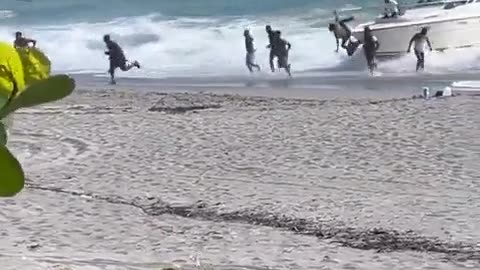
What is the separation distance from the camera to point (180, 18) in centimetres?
4462

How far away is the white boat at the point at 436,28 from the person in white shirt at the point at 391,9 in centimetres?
22

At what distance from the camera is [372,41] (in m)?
23.9

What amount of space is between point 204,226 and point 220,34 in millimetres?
27569

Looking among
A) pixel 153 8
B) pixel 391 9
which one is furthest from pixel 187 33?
pixel 153 8

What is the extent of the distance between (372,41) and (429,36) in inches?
71.7

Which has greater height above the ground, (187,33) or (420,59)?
(187,33)

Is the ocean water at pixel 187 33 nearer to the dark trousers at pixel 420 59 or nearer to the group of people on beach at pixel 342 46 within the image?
the dark trousers at pixel 420 59

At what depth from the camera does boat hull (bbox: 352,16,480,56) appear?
81.5 feet

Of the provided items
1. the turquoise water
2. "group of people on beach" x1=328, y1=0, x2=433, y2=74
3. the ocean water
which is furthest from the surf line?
the turquoise water

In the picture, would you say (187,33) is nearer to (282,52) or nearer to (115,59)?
(282,52)

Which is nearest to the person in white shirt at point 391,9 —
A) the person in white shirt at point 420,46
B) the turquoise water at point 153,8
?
the person in white shirt at point 420,46

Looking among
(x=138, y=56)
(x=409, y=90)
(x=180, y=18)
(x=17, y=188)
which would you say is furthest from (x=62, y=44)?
(x=17, y=188)

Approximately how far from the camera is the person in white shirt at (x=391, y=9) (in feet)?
84.5

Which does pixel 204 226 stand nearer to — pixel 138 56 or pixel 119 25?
pixel 138 56
